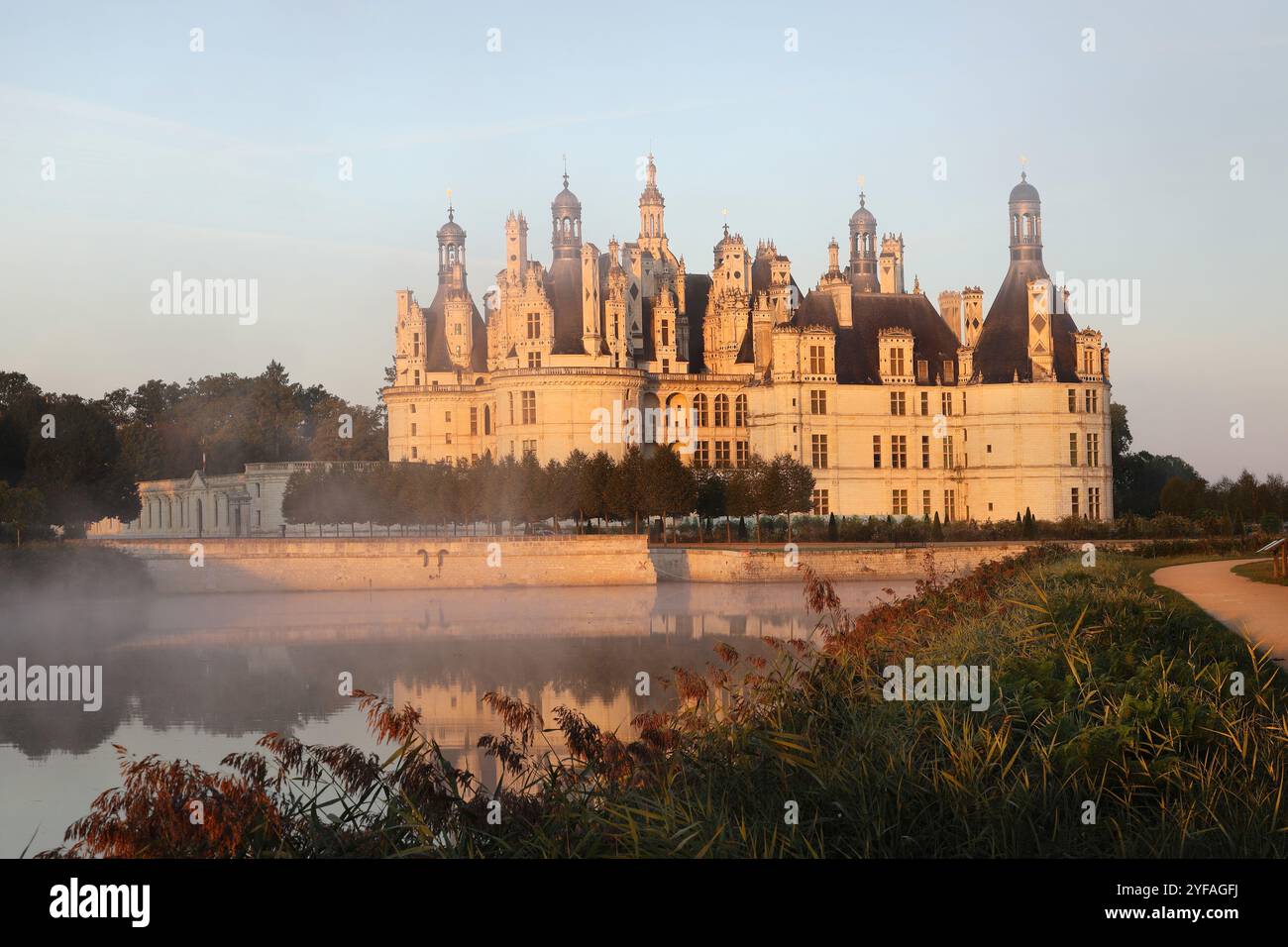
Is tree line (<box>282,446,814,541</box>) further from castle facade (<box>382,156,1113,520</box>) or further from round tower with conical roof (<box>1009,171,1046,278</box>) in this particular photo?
round tower with conical roof (<box>1009,171,1046,278</box>)

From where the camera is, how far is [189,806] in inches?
279

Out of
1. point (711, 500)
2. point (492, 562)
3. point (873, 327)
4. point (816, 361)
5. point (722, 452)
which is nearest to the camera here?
point (492, 562)

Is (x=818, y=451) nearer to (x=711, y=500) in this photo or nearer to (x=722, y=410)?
(x=711, y=500)

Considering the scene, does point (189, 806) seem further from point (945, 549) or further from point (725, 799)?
point (945, 549)

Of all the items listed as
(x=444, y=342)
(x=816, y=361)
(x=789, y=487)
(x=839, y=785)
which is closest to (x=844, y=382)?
(x=816, y=361)

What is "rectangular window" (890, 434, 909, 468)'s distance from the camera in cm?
5338

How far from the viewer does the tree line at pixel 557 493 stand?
47281mm

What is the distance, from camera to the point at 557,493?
47.0 metres

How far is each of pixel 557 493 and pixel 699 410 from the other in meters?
11.8

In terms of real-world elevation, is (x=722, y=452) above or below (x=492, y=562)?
above

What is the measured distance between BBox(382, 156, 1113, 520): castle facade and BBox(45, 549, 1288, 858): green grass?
4092 cm

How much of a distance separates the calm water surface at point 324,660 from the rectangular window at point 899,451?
14.4 meters

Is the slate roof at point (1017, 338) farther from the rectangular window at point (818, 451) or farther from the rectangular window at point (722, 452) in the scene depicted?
the rectangular window at point (722, 452)
